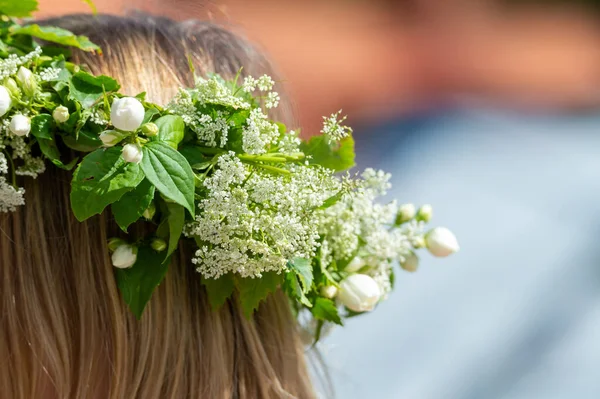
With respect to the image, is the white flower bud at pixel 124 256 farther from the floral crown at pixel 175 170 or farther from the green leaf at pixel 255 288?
the green leaf at pixel 255 288

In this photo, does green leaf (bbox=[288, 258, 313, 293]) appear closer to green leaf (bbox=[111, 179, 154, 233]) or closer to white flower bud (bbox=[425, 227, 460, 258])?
green leaf (bbox=[111, 179, 154, 233])

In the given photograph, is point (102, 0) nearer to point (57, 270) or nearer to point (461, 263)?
point (57, 270)

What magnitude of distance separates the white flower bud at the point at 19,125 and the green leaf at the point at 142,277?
202 mm

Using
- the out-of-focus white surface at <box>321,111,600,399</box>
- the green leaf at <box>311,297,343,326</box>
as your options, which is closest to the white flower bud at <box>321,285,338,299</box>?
the green leaf at <box>311,297,343,326</box>

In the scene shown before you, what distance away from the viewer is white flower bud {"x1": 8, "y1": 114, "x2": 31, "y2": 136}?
0.83 m

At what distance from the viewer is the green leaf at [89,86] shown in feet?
2.87

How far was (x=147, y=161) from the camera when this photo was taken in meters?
0.82

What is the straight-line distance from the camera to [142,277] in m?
0.90

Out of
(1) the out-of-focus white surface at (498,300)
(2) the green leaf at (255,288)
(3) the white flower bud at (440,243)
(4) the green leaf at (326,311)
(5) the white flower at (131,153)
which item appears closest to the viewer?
(5) the white flower at (131,153)

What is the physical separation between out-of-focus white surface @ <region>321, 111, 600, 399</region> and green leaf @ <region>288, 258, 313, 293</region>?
169 centimetres

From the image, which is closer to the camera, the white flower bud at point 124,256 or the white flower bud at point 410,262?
the white flower bud at point 124,256

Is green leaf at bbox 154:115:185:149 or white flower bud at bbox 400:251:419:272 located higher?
green leaf at bbox 154:115:185:149

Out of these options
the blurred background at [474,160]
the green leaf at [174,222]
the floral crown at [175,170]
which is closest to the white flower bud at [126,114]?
the floral crown at [175,170]

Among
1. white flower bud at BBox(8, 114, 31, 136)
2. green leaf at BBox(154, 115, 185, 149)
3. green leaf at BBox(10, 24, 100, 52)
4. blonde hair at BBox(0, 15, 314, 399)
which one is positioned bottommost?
blonde hair at BBox(0, 15, 314, 399)
